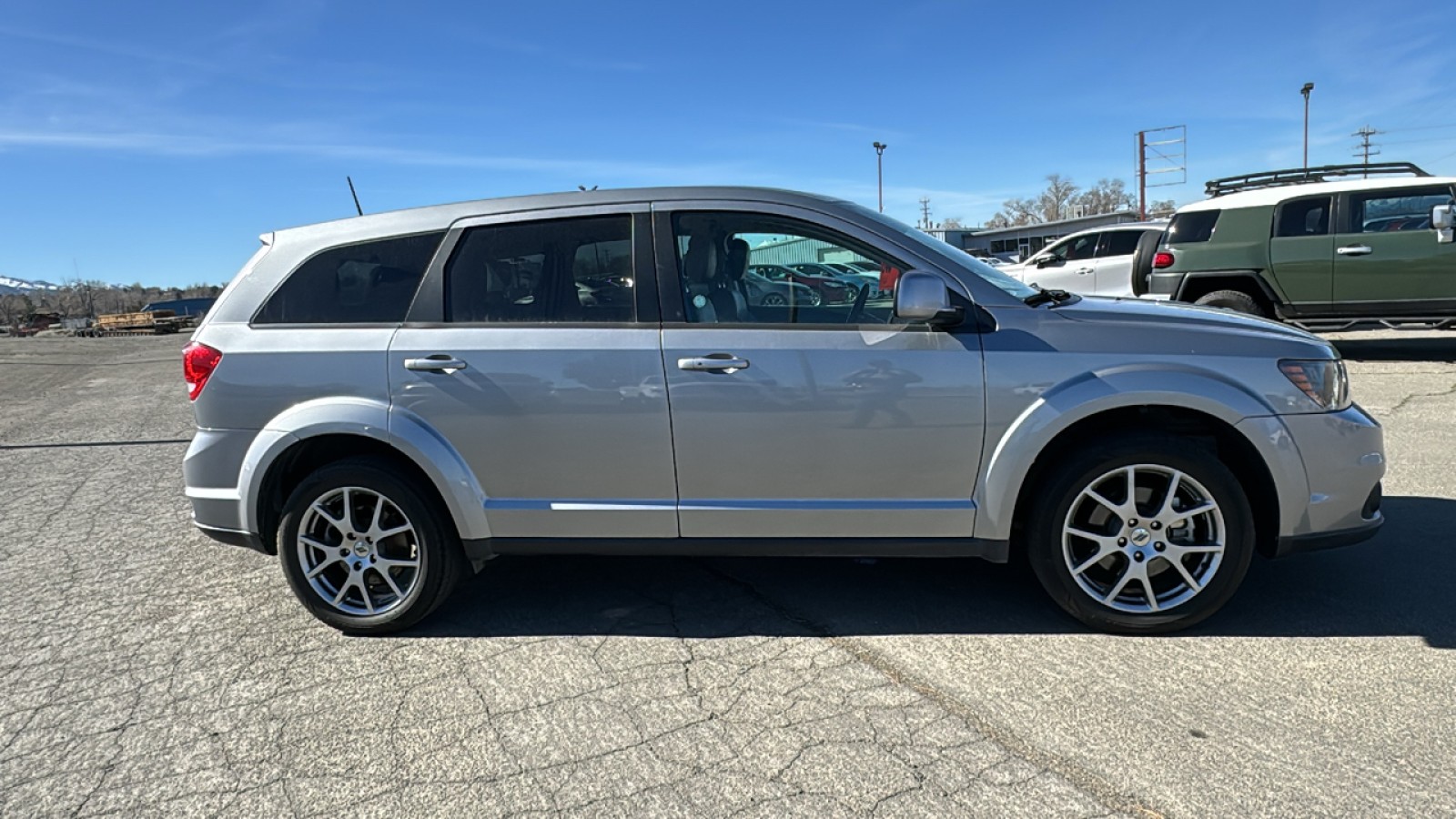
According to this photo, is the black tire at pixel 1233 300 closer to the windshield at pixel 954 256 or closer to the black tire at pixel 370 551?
the windshield at pixel 954 256

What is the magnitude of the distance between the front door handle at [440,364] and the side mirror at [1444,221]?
10.5 metres

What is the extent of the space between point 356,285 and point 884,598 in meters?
2.66

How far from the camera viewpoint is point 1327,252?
10.0 meters

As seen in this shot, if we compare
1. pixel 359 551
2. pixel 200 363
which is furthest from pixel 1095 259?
pixel 200 363

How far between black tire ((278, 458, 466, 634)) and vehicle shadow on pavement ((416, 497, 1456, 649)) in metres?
0.20

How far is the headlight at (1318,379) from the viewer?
133 inches

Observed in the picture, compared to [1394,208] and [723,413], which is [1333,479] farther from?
[1394,208]

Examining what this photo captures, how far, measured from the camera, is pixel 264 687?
131 inches

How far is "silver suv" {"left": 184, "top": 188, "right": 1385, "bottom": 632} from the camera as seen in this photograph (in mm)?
3398

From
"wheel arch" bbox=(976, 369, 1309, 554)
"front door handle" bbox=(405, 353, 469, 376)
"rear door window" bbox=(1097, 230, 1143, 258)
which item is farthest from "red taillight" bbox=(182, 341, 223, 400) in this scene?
"rear door window" bbox=(1097, 230, 1143, 258)

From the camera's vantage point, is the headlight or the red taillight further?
the red taillight

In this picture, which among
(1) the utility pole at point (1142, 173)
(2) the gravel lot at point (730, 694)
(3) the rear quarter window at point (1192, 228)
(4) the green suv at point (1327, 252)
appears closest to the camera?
(2) the gravel lot at point (730, 694)

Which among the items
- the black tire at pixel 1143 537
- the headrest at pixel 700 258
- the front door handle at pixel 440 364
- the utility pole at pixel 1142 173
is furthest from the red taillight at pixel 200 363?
the utility pole at pixel 1142 173

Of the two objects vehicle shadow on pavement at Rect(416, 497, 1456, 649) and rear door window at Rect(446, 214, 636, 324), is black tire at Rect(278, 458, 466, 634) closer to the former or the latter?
vehicle shadow on pavement at Rect(416, 497, 1456, 649)
